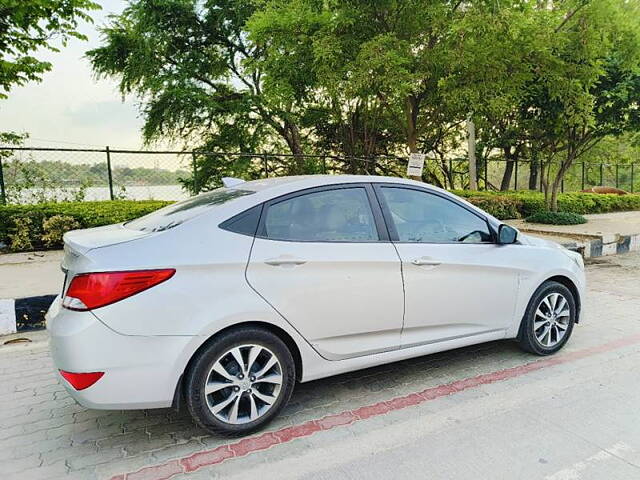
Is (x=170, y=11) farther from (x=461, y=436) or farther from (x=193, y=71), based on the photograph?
(x=461, y=436)

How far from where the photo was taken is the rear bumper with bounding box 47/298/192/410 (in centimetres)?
240

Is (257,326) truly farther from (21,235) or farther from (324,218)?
(21,235)

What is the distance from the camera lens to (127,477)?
7.82ft

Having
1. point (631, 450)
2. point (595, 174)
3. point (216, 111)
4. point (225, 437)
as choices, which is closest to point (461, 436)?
point (631, 450)

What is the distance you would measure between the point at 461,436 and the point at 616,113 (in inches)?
425

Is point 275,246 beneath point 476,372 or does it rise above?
above

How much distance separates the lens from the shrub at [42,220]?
779cm

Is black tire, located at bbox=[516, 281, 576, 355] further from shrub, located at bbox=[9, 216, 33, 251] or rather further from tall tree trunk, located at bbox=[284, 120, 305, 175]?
tall tree trunk, located at bbox=[284, 120, 305, 175]

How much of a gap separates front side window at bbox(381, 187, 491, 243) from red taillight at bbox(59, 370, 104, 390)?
203 cm

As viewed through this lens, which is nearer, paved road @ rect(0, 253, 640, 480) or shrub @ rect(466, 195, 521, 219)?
paved road @ rect(0, 253, 640, 480)

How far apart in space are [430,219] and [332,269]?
100 cm

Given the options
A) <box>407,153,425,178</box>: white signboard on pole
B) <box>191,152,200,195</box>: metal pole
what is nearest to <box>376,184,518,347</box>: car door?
<box>407,153,425,178</box>: white signboard on pole

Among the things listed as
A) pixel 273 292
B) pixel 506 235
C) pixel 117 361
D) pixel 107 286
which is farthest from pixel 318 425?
pixel 506 235

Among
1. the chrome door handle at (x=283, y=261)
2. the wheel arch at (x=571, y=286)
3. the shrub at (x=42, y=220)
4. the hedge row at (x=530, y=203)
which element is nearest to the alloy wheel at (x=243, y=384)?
the chrome door handle at (x=283, y=261)
